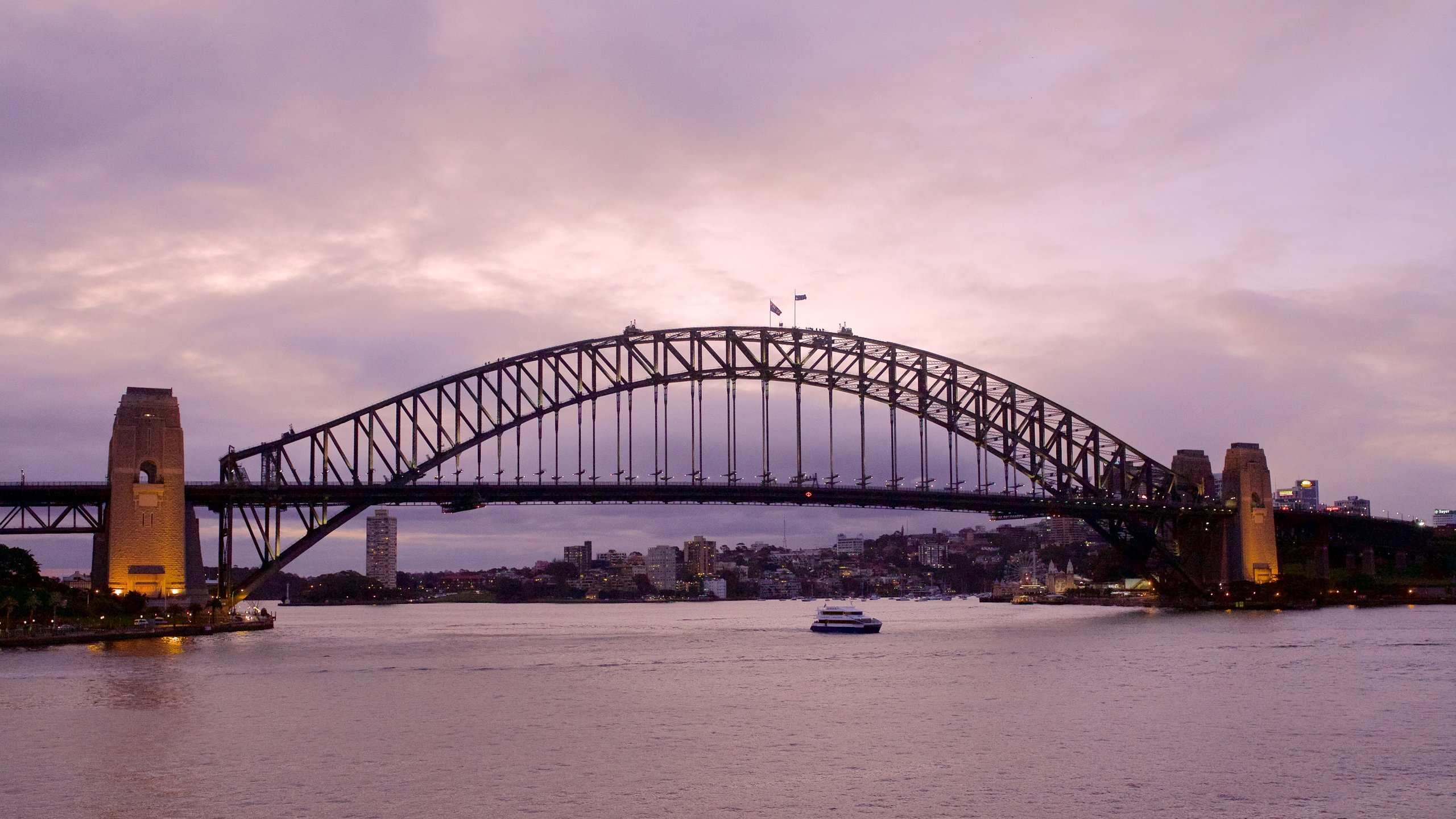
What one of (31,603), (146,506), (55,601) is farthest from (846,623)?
(31,603)

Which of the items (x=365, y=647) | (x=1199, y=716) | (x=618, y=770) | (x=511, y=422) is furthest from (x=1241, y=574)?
(x=618, y=770)

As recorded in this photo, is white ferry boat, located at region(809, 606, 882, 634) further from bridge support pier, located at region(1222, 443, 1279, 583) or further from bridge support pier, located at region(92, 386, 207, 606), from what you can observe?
bridge support pier, located at region(92, 386, 207, 606)

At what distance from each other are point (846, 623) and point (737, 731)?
199 ft

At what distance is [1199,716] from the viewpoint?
139 ft

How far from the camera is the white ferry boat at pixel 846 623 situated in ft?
323

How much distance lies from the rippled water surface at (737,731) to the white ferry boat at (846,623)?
2460 cm

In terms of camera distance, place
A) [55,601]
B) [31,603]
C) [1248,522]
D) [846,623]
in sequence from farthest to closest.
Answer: [1248,522] < [846,623] < [55,601] < [31,603]

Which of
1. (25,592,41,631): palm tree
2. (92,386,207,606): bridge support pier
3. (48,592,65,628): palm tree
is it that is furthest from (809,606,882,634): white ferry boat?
(25,592,41,631): palm tree

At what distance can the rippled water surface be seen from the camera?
29391 mm

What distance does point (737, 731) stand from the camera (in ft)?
130

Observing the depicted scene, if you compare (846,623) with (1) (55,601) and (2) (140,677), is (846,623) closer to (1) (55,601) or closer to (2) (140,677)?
(1) (55,601)

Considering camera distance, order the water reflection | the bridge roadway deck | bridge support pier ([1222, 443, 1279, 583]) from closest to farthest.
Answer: the water reflection, the bridge roadway deck, bridge support pier ([1222, 443, 1279, 583])

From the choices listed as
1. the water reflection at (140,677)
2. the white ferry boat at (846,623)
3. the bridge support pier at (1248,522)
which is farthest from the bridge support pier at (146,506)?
the bridge support pier at (1248,522)

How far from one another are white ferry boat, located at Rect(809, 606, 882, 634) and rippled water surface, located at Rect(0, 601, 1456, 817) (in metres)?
24.6
